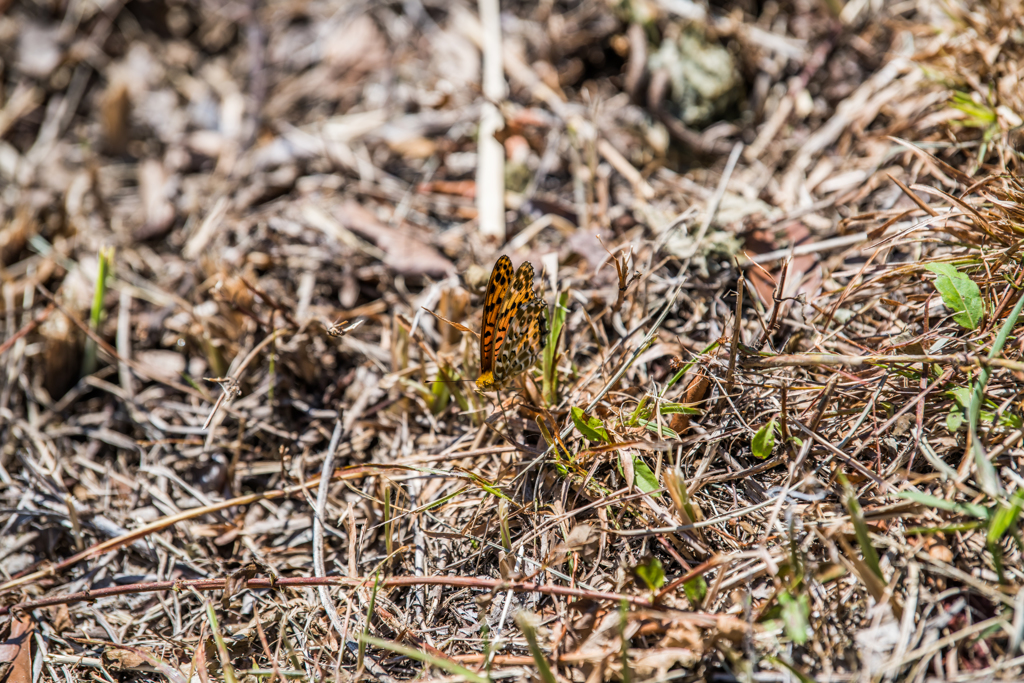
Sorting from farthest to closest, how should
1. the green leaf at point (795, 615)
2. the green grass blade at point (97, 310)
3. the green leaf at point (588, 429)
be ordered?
the green grass blade at point (97, 310), the green leaf at point (588, 429), the green leaf at point (795, 615)

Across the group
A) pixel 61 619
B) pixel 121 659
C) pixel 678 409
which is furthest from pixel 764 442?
pixel 61 619

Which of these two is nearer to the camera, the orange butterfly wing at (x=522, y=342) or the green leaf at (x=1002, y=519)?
the green leaf at (x=1002, y=519)

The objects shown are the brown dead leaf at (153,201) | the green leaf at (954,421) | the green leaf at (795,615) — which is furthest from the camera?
the brown dead leaf at (153,201)

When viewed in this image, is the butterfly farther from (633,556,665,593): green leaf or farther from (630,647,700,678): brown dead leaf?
(630,647,700,678): brown dead leaf

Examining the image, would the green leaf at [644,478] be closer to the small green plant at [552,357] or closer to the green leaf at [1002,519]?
the small green plant at [552,357]

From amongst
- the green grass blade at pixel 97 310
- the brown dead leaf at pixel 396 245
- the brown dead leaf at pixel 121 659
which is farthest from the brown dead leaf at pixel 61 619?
the brown dead leaf at pixel 396 245

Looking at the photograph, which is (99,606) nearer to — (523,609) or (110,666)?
(110,666)
